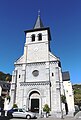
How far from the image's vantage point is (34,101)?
27.3 metres

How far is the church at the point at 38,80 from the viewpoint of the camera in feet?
82.4

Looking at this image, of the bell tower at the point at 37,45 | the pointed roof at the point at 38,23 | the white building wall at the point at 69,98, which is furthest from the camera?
the pointed roof at the point at 38,23

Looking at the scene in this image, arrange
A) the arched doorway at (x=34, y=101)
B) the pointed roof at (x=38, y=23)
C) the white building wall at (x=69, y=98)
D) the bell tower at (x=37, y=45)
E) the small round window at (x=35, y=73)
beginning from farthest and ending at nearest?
the pointed roof at (x=38, y=23) → the bell tower at (x=37, y=45) → the small round window at (x=35, y=73) → the white building wall at (x=69, y=98) → the arched doorway at (x=34, y=101)

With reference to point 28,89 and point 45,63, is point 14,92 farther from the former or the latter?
point 45,63

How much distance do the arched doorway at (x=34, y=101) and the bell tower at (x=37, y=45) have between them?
710 centimetres

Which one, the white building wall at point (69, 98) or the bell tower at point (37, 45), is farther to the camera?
the bell tower at point (37, 45)

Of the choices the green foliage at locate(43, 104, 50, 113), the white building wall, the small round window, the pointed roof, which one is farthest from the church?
the pointed roof

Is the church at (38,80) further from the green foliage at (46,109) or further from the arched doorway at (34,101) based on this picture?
the green foliage at (46,109)

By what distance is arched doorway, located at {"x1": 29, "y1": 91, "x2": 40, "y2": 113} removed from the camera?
1035 inches

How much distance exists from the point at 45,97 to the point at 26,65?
8.20 meters

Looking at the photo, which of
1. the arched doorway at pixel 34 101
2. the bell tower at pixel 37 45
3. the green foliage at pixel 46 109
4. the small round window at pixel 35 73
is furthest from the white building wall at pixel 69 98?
the bell tower at pixel 37 45

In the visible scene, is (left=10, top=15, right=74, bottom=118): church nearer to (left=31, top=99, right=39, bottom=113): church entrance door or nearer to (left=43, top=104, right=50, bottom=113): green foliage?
(left=31, top=99, right=39, bottom=113): church entrance door

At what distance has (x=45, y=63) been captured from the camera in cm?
2825

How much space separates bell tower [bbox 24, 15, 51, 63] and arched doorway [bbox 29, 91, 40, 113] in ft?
23.3
